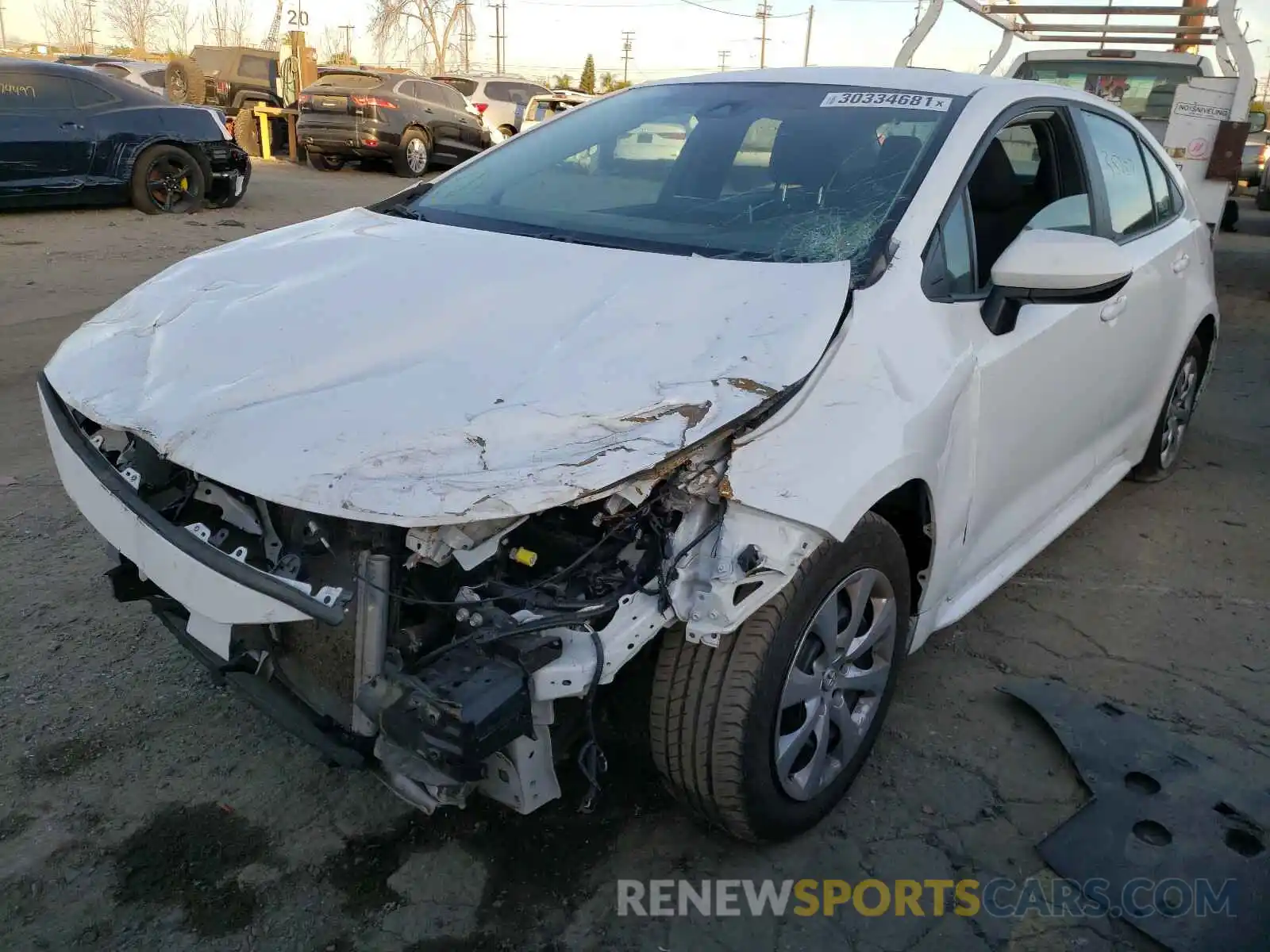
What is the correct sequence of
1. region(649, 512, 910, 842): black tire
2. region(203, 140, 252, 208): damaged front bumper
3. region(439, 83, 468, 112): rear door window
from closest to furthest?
1. region(649, 512, 910, 842): black tire
2. region(203, 140, 252, 208): damaged front bumper
3. region(439, 83, 468, 112): rear door window

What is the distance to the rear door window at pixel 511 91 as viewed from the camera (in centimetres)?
2000

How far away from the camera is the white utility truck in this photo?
8.24m

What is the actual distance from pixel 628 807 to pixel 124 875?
115 centimetres

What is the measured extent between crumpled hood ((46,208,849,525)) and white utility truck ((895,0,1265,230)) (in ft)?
22.7

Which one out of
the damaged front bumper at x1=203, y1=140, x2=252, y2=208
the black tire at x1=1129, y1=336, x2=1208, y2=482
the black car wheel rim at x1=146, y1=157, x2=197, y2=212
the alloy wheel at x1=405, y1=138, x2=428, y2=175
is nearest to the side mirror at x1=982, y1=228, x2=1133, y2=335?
the black tire at x1=1129, y1=336, x2=1208, y2=482

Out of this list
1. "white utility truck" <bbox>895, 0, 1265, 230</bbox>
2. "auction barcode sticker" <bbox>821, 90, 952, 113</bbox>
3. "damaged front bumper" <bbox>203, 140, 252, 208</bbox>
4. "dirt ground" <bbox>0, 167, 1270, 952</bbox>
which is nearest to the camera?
"dirt ground" <bbox>0, 167, 1270, 952</bbox>

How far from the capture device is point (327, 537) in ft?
6.51

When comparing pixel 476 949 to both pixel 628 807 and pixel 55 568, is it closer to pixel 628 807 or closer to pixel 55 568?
pixel 628 807

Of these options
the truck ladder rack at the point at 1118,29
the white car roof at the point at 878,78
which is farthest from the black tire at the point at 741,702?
the truck ladder rack at the point at 1118,29

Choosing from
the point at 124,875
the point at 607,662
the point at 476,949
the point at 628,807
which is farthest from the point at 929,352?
the point at 124,875

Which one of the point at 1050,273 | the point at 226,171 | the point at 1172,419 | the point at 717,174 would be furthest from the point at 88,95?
the point at 1050,273

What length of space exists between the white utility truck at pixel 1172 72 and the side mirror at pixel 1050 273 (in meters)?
6.37

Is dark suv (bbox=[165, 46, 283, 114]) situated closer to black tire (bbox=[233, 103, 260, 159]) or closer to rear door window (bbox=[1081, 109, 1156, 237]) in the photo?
black tire (bbox=[233, 103, 260, 159])

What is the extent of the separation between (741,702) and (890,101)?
6.20 feet
